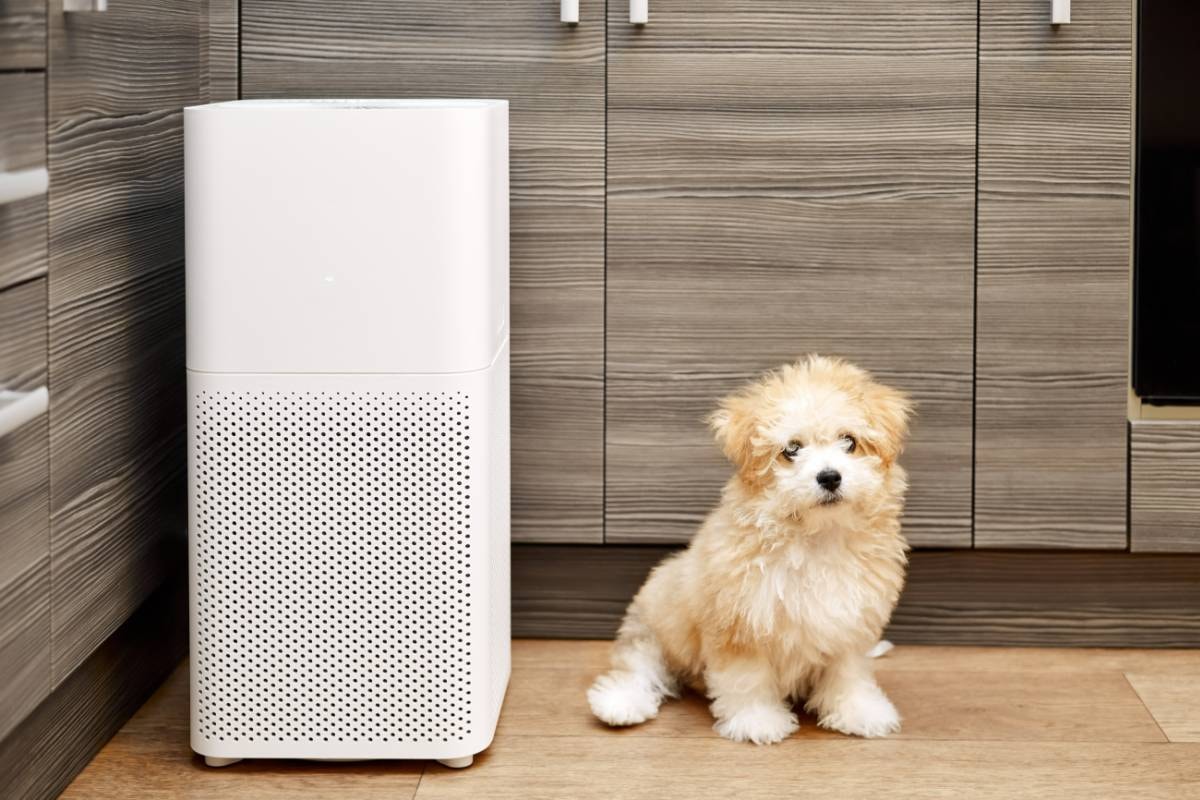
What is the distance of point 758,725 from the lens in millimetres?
1945

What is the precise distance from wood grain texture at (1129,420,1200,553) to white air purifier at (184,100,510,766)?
3.34ft

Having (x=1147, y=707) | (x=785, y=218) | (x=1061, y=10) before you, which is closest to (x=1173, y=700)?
(x=1147, y=707)

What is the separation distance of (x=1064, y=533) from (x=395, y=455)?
1081 mm

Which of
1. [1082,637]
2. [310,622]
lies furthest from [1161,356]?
[310,622]

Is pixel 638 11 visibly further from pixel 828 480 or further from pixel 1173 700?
pixel 1173 700

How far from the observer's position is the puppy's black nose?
72.6 inches

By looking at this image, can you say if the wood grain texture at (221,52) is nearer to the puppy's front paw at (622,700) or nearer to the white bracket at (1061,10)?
the puppy's front paw at (622,700)

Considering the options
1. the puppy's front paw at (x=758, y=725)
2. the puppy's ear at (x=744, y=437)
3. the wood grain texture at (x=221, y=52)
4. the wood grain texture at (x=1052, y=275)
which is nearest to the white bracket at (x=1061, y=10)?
the wood grain texture at (x=1052, y=275)

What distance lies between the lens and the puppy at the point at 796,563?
1.88 m

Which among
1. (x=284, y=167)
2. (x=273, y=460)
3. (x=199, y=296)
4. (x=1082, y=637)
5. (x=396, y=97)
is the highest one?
(x=396, y=97)

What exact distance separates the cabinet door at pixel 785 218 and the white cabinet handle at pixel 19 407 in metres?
0.93

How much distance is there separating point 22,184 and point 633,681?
3.41 feet

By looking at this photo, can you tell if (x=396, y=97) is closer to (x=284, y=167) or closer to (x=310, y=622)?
(x=284, y=167)

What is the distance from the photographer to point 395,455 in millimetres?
1796
